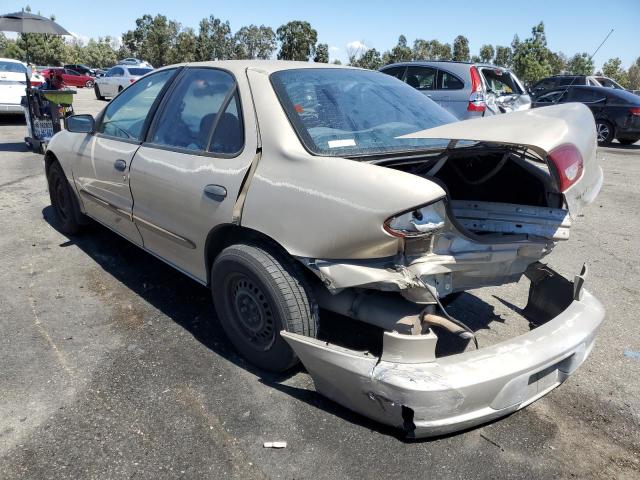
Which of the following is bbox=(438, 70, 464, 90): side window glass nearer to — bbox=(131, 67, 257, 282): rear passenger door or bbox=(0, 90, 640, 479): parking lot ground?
bbox=(0, 90, 640, 479): parking lot ground

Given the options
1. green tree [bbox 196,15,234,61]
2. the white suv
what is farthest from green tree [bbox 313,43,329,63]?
the white suv

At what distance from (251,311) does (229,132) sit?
100cm

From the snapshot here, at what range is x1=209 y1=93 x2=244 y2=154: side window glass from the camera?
9.05 feet

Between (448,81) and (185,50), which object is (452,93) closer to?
(448,81)

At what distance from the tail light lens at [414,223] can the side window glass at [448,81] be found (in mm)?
7968

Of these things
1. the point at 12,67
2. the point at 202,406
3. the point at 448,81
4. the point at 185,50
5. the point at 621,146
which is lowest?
the point at 202,406

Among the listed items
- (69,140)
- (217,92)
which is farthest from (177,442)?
(69,140)

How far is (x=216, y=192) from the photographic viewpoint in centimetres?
274

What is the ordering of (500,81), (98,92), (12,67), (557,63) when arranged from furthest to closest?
(557,63) < (98,92) < (12,67) < (500,81)

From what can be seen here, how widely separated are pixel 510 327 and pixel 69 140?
3.85 m

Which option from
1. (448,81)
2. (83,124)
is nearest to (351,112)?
(83,124)

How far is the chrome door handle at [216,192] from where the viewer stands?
2.71m

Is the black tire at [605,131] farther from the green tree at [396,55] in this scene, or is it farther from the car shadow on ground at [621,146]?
the green tree at [396,55]

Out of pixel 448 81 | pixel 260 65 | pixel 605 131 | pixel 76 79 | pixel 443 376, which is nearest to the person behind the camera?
pixel 443 376
